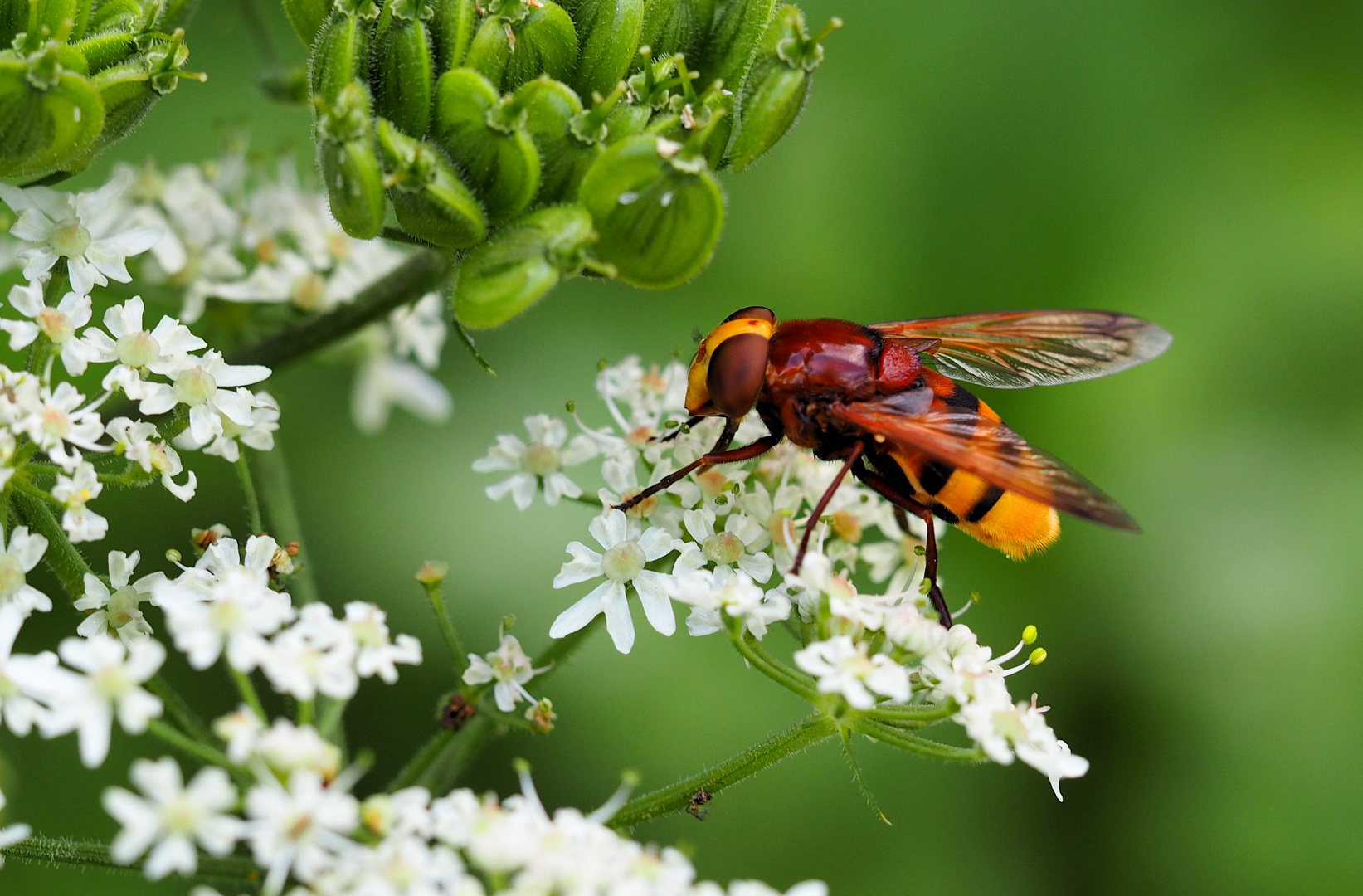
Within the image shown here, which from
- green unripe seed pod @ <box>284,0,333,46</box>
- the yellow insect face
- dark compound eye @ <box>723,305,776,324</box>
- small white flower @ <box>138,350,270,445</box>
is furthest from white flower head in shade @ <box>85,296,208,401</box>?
dark compound eye @ <box>723,305,776,324</box>

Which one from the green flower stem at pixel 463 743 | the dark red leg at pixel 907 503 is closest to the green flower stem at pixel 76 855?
the green flower stem at pixel 463 743

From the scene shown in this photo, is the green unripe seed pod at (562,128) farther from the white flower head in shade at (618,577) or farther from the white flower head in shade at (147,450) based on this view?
the white flower head in shade at (147,450)

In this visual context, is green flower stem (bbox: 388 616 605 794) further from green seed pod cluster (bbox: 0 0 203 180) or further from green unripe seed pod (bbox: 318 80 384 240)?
green seed pod cluster (bbox: 0 0 203 180)

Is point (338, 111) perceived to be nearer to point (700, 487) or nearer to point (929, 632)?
point (700, 487)

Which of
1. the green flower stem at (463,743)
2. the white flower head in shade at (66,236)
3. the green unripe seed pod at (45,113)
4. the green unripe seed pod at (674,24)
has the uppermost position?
the green unripe seed pod at (674,24)

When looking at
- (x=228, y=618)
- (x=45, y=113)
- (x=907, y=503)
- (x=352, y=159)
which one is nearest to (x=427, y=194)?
(x=352, y=159)

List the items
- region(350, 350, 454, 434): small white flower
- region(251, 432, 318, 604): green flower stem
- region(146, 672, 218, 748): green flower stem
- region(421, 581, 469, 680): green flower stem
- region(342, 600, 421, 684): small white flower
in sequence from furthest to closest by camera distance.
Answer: region(350, 350, 454, 434): small white flower < region(251, 432, 318, 604): green flower stem < region(421, 581, 469, 680): green flower stem < region(146, 672, 218, 748): green flower stem < region(342, 600, 421, 684): small white flower
